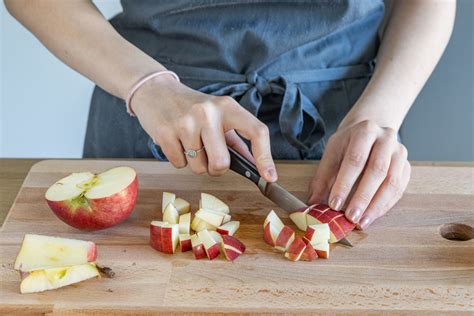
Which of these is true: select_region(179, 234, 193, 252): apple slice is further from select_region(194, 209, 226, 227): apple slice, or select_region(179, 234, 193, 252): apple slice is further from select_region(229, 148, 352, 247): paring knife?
select_region(229, 148, 352, 247): paring knife

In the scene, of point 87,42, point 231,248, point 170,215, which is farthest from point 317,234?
point 87,42

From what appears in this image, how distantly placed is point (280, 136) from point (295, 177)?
0.15 m

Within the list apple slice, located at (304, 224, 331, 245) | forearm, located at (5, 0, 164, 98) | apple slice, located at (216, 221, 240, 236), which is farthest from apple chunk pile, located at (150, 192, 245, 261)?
forearm, located at (5, 0, 164, 98)

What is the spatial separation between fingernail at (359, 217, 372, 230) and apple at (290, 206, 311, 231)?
0.09 m

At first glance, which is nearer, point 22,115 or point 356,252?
point 356,252

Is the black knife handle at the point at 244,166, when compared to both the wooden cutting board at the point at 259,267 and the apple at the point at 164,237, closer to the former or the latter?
the wooden cutting board at the point at 259,267

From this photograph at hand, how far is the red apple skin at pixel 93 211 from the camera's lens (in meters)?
1.11

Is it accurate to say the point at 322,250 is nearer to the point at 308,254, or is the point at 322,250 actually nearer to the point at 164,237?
the point at 308,254

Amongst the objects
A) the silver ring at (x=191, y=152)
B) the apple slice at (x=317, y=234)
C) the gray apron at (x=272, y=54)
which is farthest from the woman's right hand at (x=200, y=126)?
the gray apron at (x=272, y=54)

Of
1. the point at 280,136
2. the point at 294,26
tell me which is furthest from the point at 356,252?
the point at 294,26

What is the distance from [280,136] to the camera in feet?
4.66

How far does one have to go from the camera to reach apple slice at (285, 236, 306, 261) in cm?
106

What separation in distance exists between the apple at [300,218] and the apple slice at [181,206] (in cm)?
17

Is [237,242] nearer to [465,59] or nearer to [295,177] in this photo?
[295,177]
